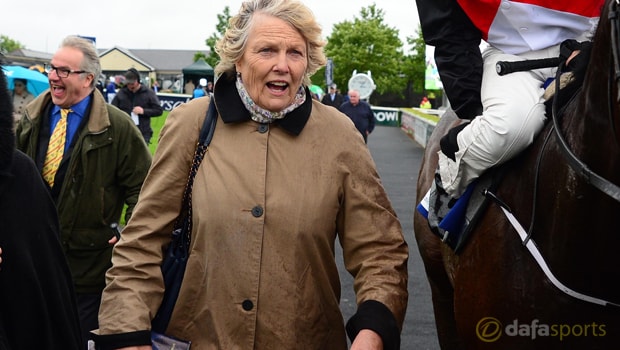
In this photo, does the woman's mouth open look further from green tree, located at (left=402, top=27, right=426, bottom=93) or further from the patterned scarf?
green tree, located at (left=402, top=27, right=426, bottom=93)

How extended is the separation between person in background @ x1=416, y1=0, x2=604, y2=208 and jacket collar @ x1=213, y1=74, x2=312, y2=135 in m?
0.84

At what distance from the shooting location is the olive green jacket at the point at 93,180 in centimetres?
494

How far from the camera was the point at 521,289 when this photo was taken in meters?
3.29

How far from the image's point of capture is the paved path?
650 cm

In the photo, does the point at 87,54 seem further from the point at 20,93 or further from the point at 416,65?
the point at 416,65

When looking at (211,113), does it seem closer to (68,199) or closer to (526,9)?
(526,9)

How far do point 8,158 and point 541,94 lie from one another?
211 cm

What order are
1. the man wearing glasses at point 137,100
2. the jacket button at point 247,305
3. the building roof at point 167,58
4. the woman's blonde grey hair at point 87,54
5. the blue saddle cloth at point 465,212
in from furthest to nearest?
the building roof at point 167,58, the man wearing glasses at point 137,100, the woman's blonde grey hair at point 87,54, the blue saddle cloth at point 465,212, the jacket button at point 247,305

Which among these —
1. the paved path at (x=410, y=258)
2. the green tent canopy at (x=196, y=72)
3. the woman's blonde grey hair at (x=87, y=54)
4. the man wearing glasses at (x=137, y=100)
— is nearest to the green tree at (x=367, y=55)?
the green tent canopy at (x=196, y=72)

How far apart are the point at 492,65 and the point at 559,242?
1001 millimetres

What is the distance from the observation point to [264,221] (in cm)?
300

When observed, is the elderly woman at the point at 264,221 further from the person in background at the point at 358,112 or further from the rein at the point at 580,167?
the person in background at the point at 358,112

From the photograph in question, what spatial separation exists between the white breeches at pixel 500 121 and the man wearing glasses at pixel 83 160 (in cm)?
222

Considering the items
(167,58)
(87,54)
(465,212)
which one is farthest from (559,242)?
(167,58)
